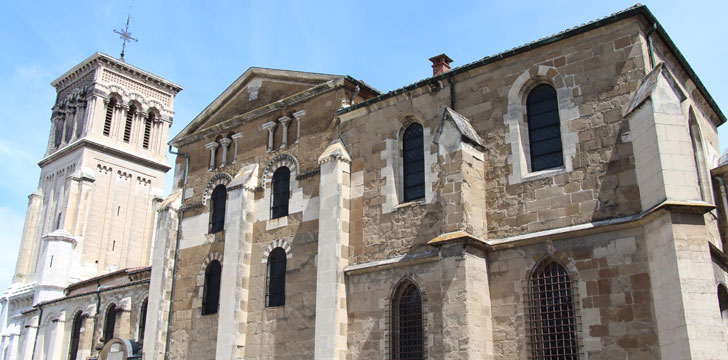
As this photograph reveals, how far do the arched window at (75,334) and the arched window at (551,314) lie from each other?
23228 mm

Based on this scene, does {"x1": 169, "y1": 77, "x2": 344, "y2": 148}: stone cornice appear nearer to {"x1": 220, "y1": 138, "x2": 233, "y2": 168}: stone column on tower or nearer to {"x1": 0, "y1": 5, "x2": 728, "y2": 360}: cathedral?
{"x1": 0, "y1": 5, "x2": 728, "y2": 360}: cathedral

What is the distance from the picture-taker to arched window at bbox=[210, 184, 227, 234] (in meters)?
21.9

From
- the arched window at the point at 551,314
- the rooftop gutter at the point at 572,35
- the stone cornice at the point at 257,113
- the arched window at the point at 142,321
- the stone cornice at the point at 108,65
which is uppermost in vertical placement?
the stone cornice at the point at 108,65

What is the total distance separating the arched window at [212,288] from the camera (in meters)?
21.1

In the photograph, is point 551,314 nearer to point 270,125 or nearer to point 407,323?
point 407,323

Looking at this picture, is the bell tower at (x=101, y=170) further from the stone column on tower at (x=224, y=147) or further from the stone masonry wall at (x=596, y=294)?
the stone masonry wall at (x=596, y=294)

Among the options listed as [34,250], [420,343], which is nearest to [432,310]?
[420,343]

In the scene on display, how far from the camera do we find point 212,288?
21344 millimetres

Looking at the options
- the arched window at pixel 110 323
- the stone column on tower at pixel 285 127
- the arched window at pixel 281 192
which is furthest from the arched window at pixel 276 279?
the arched window at pixel 110 323

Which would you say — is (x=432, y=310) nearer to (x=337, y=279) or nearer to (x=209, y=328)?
(x=337, y=279)

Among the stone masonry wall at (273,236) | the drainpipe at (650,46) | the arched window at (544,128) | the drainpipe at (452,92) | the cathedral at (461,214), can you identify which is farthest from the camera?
the stone masonry wall at (273,236)

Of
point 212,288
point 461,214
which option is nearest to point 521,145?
point 461,214

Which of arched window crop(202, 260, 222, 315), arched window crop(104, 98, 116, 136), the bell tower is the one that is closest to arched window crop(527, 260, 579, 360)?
arched window crop(202, 260, 222, 315)

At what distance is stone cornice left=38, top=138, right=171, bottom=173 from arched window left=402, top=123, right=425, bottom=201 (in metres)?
41.4
